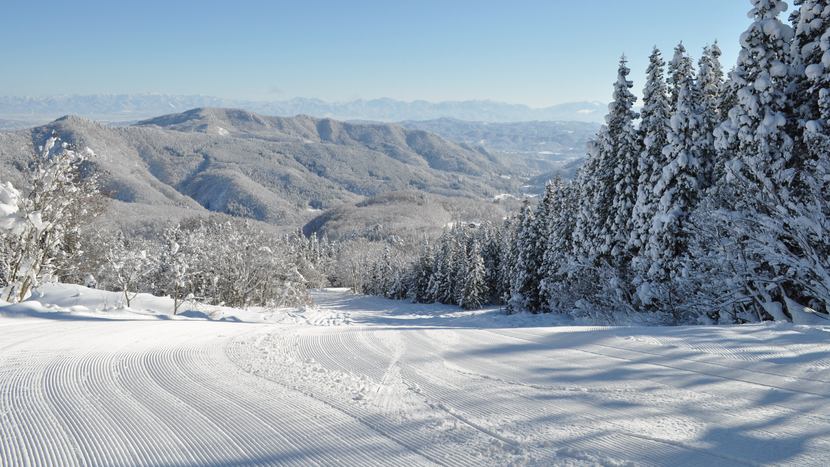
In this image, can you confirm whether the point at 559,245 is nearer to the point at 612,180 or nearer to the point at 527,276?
the point at 527,276

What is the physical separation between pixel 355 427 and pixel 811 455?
3.28 metres

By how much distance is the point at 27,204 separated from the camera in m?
10.1

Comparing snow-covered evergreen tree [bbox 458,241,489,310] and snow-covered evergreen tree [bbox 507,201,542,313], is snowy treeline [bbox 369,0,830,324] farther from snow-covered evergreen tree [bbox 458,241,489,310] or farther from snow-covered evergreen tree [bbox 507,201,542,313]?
snow-covered evergreen tree [bbox 458,241,489,310]

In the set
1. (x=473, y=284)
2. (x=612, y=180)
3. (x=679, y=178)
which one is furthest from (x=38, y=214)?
(x=473, y=284)

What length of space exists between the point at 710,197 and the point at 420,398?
11.7 metres

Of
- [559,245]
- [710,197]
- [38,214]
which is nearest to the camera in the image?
[38,214]

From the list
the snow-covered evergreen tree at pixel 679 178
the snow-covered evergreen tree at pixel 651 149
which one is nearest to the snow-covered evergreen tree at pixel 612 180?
the snow-covered evergreen tree at pixel 651 149

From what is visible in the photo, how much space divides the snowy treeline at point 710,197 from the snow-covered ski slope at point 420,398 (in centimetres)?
455

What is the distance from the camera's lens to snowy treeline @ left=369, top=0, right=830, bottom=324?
9492 mm

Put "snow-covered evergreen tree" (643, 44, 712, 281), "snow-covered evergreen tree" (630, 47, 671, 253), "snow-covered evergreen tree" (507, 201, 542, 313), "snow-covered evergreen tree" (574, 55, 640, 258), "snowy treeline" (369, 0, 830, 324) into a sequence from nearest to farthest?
"snowy treeline" (369, 0, 830, 324) → "snow-covered evergreen tree" (643, 44, 712, 281) → "snow-covered evergreen tree" (630, 47, 671, 253) → "snow-covered evergreen tree" (574, 55, 640, 258) → "snow-covered evergreen tree" (507, 201, 542, 313)

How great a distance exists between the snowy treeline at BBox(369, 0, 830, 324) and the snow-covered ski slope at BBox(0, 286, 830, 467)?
179 inches

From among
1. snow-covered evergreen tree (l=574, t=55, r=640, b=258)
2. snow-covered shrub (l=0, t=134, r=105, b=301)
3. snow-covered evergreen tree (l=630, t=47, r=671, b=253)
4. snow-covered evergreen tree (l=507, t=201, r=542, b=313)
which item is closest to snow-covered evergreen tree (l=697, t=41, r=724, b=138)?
snow-covered evergreen tree (l=630, t=47, r=671, b=253)

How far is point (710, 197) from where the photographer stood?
12.0 meters

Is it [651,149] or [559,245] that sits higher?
[651,149]
